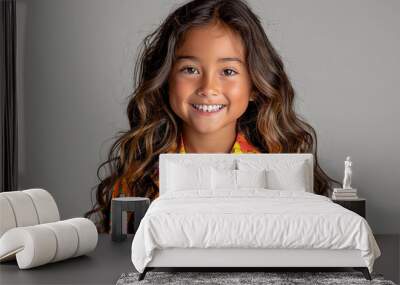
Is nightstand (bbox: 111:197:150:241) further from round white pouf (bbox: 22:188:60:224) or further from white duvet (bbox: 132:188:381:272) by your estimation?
white duvet (bbox: 132:188:381:272)

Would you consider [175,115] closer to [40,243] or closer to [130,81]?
[130,81]

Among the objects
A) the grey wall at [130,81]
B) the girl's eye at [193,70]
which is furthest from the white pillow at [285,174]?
the girl's eye at [193,70]

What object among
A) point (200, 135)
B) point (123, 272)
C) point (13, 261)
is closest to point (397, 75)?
point (200, 135)

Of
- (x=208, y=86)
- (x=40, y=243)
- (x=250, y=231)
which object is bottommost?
(x=40, y=243)

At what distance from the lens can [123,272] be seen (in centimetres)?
542

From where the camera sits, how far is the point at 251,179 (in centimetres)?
658

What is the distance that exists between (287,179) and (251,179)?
0.36 metres

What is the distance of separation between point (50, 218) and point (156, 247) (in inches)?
54.9

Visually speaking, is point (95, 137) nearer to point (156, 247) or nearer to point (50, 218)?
point (50, 218)

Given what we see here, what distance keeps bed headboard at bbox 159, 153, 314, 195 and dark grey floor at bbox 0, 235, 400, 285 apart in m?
0.94

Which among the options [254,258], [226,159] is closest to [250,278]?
[254,258]

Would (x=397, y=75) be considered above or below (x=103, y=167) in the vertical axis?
above

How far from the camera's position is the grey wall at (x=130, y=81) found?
A: 23.8 feet

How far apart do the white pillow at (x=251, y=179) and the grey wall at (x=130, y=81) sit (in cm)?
94
